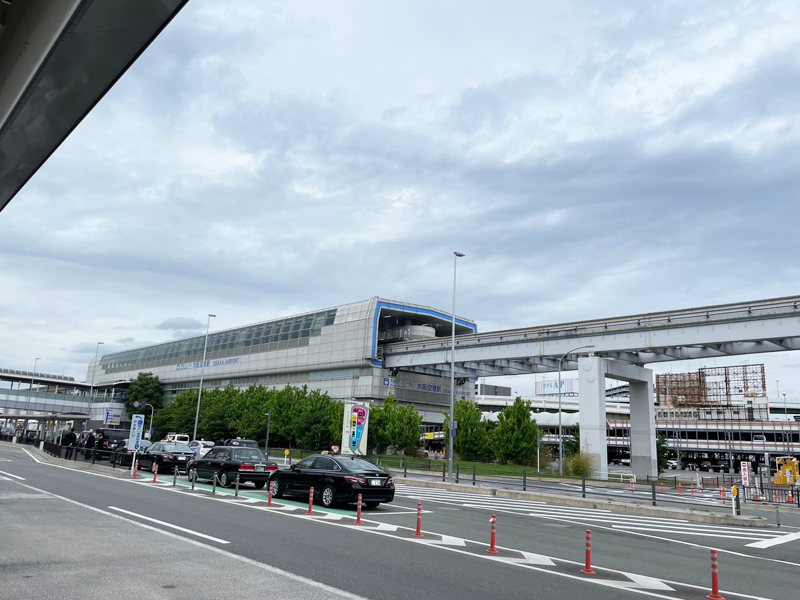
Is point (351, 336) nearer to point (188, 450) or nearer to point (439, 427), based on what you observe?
point (439, 427)

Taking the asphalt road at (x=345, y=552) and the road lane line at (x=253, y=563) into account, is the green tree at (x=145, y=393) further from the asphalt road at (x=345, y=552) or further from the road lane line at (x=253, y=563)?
the road lane line at (x=253, y=563)

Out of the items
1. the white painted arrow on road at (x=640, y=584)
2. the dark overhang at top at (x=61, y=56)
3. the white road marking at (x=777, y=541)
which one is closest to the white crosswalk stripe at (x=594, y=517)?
the white road marking at (x=777, y=541)

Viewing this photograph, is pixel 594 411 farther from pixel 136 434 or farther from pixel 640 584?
pixel 640 584

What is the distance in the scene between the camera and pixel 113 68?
5652mm

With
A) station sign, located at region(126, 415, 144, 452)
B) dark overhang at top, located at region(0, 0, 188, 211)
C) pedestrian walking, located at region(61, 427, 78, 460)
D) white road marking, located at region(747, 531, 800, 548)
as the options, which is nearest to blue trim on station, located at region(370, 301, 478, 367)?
pedestrian walking, located at region(61, 427, 78, 460)

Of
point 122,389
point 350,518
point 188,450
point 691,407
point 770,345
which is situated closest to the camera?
point 350,518

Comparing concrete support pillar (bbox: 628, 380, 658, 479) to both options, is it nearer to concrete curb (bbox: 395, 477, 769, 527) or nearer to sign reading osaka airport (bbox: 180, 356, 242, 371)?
concrete curb (bbox: 395, 477, 769, 527)

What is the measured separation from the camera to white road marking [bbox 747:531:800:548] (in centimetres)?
1456

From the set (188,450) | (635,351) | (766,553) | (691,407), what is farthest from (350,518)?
(691,407)

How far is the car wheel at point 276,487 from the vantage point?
19555 millimetres

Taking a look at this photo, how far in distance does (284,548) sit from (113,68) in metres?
8.29

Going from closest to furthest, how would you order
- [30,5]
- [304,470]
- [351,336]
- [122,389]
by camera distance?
1. [30,5]
2. [304,470]
3. [351,336]
4. [122,389]

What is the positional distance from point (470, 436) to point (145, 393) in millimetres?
59841

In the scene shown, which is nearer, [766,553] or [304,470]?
[766,553]
